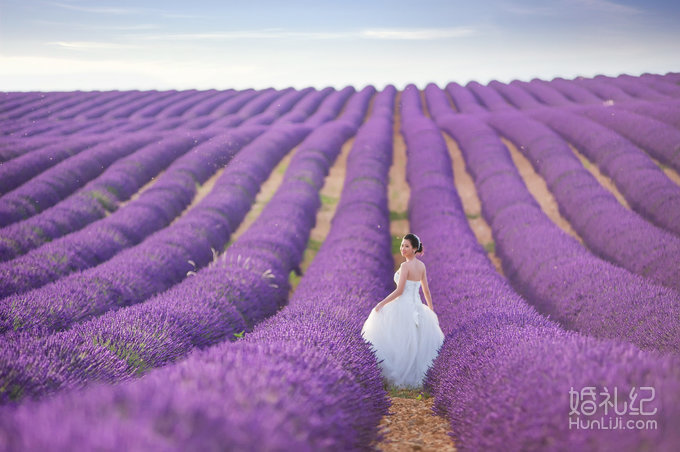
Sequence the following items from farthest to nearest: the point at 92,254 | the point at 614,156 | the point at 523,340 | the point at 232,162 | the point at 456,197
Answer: the point at 232,162 → the point at 614,156 → the point at 456,197 → the point at 92,254 → the point at 523,340

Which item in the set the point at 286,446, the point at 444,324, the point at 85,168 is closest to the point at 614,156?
the point at 444,324

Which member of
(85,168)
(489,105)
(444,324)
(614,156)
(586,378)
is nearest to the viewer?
(586,378)

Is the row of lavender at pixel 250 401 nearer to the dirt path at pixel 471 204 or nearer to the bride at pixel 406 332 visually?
the bride at pixel 406 332

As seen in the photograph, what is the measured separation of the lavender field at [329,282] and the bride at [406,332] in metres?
0.31

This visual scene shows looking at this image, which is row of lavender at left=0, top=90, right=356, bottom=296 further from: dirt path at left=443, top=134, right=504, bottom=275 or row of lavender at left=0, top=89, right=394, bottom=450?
dirt path at left=443, top=134, right=504, bottom=275

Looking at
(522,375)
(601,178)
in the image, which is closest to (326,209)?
(601,178)

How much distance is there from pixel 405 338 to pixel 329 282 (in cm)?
150

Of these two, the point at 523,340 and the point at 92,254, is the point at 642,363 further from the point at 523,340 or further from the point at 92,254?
the point at 92,254

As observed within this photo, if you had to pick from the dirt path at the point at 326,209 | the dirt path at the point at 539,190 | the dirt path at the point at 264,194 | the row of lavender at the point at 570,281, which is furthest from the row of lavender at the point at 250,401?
the dirt path at the point at 539,190

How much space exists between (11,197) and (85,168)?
352 cm

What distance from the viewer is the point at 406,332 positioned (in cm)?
486

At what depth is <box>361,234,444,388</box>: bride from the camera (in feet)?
15.6

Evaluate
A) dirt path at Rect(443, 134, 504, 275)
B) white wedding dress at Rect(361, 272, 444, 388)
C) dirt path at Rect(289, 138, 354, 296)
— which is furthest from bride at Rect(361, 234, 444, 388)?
dirt path at Rect(443, 134, 504, 275)

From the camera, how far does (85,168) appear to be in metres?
14.1
